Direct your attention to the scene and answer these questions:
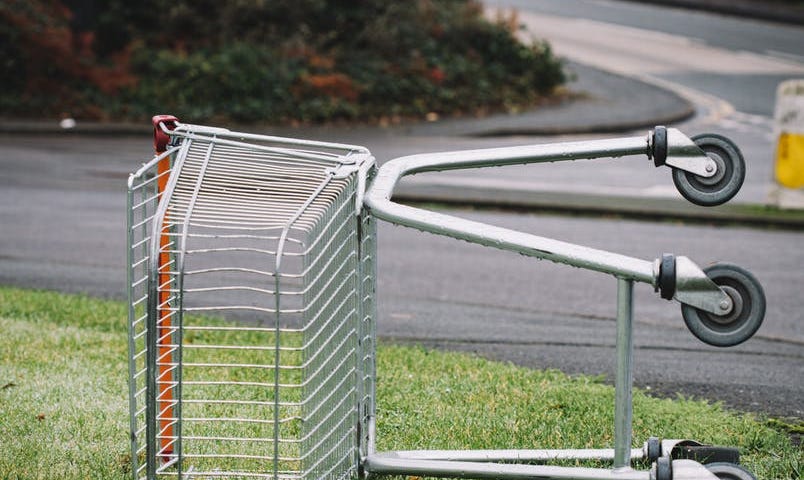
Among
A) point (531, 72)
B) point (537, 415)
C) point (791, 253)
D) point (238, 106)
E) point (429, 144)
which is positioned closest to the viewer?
point (537, 415)

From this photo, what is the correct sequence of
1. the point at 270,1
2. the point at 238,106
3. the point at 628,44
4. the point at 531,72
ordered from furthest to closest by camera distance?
the point at 628,44
the point at 531,72
the point at 270,1
the point at 238,106

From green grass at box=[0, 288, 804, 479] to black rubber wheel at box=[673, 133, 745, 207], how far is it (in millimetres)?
1192

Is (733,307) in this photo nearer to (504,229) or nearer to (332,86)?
(504,229)

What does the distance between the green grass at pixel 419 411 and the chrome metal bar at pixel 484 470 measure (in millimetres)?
891

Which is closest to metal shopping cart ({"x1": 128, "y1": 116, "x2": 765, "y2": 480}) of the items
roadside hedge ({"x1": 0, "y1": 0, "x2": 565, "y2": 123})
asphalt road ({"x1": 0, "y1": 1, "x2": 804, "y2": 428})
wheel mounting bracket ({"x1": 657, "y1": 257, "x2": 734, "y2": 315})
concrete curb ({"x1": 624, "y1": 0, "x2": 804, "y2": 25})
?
wheel mounting bracket ({"x1": 657, "y1": 257, "x2": 734, "y2": 315})

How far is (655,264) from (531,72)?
21734mm

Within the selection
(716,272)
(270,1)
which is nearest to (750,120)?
(270,1)

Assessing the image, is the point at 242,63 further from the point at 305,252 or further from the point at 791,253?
the point at 305,252

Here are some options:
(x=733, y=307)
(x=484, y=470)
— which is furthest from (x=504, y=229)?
(x=484, y=470)

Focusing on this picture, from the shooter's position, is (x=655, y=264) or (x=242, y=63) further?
(x=242, y=63)

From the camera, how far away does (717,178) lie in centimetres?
389

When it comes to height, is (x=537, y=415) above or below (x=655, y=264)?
below

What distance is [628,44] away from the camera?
32281 mm

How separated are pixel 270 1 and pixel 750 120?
905 centimetres
